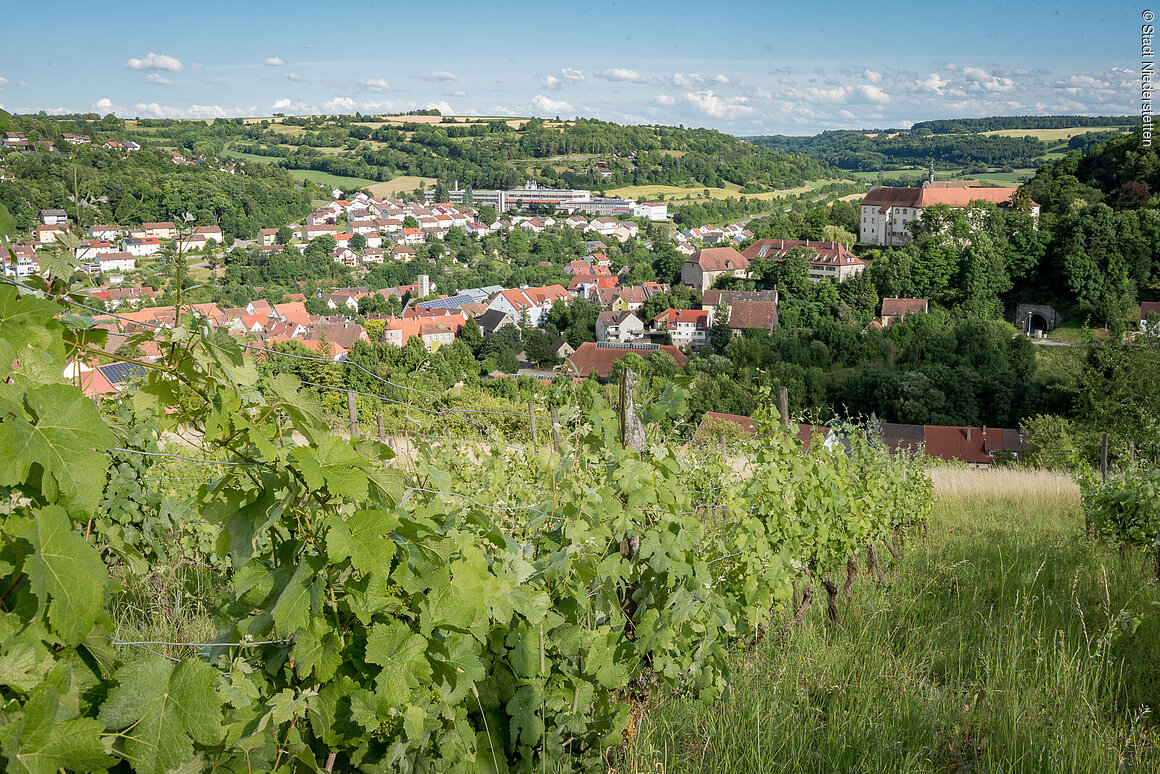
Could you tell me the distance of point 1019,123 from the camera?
107 m

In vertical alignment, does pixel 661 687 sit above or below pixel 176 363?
below

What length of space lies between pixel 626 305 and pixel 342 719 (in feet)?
158

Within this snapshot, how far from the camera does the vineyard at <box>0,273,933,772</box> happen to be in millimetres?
768

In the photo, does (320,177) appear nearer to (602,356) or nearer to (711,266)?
(711,266)

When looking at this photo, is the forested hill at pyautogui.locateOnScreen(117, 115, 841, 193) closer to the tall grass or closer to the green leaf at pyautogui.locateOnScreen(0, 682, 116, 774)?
the tall grass

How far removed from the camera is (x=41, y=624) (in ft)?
2.61

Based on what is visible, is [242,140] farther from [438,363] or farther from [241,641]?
[241,641]

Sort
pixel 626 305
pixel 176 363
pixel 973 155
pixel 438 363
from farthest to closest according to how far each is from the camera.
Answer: pixel 973 155 < pixel 626 305 < pixel 438 363 < pixel 176 363

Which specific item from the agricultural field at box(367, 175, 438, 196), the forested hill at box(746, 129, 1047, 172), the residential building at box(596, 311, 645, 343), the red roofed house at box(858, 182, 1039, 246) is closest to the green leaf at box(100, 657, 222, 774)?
the residential building at box(596, 311, 645, 343)

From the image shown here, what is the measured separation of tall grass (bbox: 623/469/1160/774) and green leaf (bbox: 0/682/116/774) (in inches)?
45.5

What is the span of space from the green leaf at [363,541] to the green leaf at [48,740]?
301mm

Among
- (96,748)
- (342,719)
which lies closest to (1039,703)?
(342,719)

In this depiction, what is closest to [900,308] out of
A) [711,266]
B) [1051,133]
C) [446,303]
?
[711,266]

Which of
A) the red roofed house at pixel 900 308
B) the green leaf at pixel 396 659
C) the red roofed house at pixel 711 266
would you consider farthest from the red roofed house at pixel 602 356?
the green leaf at pixel 396 659
